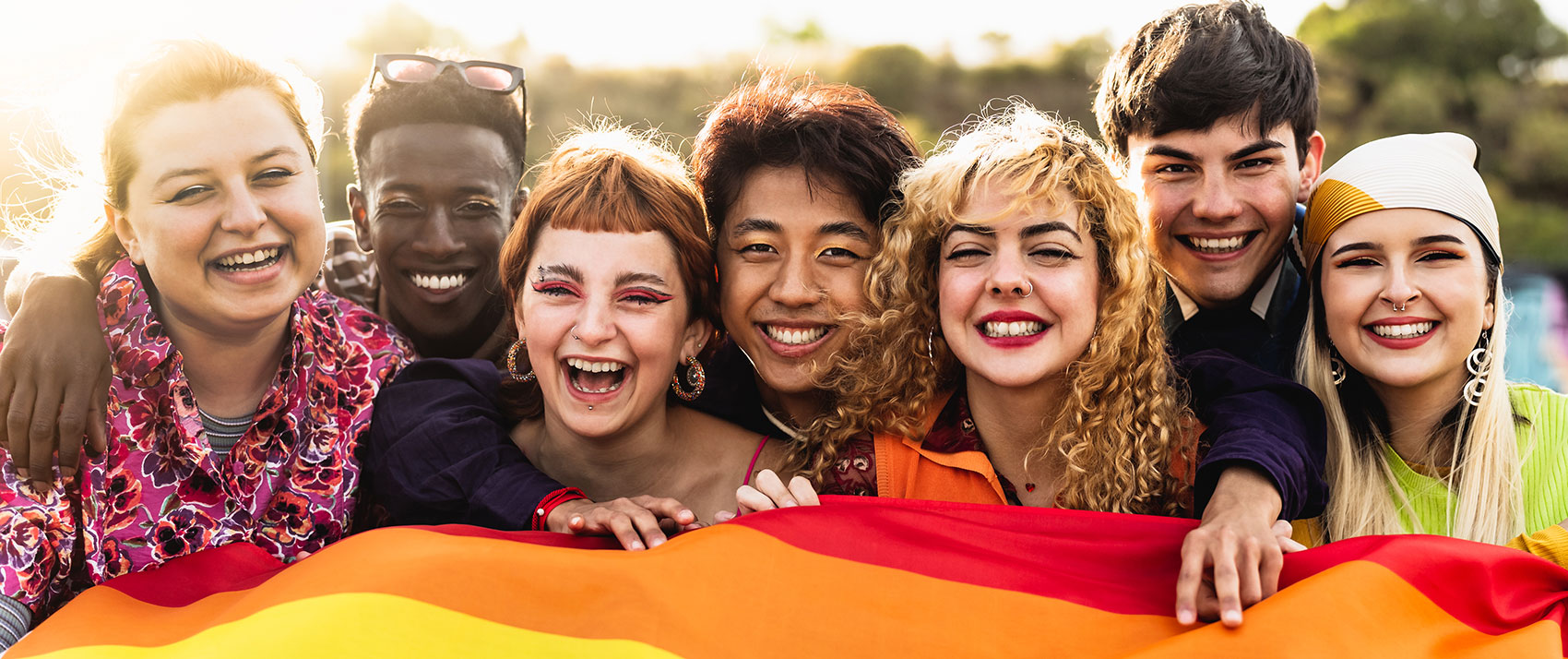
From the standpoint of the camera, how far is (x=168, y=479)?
325 centimetres

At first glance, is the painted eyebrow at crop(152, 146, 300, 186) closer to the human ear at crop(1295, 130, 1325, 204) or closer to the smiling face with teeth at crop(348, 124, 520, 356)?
the smiling face with teeth at crop(348, 124, 520, 356)

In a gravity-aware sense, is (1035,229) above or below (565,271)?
above

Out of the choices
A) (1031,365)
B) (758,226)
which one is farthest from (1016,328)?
(758,226)

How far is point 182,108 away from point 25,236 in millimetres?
851

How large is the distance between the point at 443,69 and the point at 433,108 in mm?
202

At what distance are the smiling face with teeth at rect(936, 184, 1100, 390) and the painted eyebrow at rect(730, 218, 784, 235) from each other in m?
0.59

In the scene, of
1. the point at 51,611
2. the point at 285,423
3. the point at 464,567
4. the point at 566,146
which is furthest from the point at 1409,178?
the point at 51,611

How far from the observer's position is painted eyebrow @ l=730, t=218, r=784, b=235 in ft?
11.7

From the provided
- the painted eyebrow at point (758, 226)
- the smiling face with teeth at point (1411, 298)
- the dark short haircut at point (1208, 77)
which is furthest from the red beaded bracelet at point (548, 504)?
the dark short haircut at point (1208, 77)

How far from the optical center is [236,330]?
11.2 feet

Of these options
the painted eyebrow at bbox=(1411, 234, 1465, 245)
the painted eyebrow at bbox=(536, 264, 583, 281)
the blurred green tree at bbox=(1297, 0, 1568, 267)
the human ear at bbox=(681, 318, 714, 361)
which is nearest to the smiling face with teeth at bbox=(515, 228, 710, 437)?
the painted eyebrow at bbox=(536, 264, 583, 281)

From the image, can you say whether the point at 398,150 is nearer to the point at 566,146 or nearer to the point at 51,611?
the point at 566,146

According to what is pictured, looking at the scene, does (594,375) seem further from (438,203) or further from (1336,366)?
(1336,366)

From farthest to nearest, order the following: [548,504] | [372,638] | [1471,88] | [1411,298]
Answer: [1471,88] < [1411,298] < [548,504] < [372,638]
